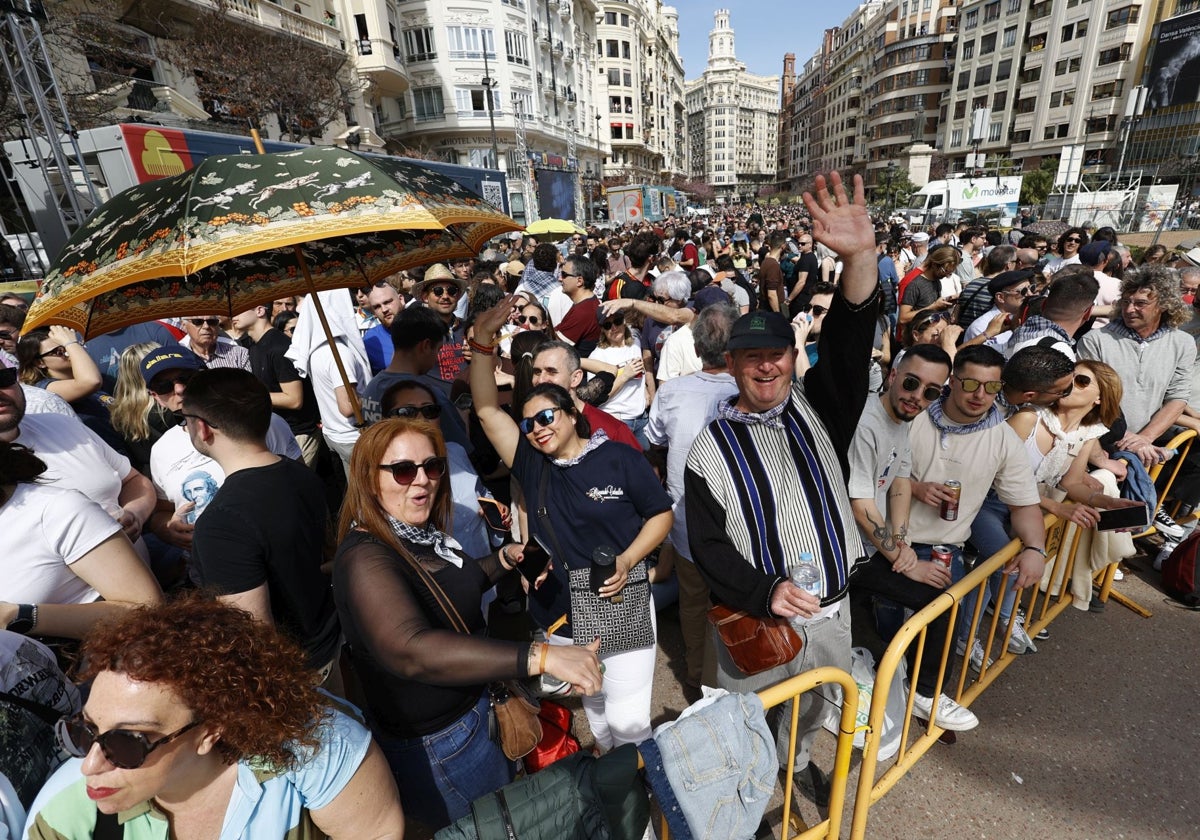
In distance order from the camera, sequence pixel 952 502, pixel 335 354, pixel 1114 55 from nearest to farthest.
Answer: pixel 952 502 < pixel 335 354 < pixel 1114 55

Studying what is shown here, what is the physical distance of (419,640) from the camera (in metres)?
1.53

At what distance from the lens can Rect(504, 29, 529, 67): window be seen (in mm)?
41812

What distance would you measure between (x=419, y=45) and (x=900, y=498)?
5102cm

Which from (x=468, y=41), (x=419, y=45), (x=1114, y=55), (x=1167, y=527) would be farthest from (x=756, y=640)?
(x=1114, y=55)

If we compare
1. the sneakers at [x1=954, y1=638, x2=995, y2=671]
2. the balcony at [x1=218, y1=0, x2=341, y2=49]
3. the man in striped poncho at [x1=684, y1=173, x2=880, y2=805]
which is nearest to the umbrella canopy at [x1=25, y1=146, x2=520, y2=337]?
the man in striped poncho at [x1=684, y1=173, x2=880, y2=805]

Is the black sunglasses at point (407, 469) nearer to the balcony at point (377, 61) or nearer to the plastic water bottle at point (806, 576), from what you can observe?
the plastic water bottle at point (806, 576)

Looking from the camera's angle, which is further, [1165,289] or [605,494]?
[1165,289]

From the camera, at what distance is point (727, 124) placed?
13450 cm

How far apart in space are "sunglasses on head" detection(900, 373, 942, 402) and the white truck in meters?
31.5

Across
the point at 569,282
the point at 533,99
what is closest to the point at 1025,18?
the point at 533,99

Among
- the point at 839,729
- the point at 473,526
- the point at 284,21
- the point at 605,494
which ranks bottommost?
the point at 839,729

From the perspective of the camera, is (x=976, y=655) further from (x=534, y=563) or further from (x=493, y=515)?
(x=493, y=515)

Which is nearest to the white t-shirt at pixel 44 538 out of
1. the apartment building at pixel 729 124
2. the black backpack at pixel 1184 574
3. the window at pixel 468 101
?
the black backpack at pixel 1184 574

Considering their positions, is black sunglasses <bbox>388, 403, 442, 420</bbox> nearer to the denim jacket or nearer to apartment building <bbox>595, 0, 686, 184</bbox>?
the denim jacket
